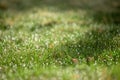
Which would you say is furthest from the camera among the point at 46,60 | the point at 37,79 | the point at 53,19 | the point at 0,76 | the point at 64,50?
the point at 53,19

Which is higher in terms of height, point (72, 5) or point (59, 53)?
point (72, 5)

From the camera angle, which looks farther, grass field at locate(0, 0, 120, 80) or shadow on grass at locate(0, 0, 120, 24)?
shadow on grass at locate(0, 0, 120, 24)

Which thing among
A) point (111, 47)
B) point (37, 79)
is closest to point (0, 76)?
point (37, 79)

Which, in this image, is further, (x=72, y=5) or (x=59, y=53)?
(x=72, y=5)

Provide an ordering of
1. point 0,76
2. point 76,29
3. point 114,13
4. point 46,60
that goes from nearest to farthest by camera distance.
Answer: point 0,76 → point 46,60 → point 76,29 → point 114,13

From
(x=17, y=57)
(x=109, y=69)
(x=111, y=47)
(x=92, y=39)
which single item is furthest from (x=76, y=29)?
(x=109, y=69)

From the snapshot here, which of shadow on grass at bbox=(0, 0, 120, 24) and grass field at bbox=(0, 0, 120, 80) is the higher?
shadow on grass at bbox=(0, 0, 120, 24)

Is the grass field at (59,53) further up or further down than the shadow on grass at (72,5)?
further down

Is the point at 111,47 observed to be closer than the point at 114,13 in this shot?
Yes

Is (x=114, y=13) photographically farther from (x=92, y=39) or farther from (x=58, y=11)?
(x=92, y=39)

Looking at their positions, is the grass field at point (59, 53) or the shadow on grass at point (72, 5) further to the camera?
the shadow on grass at point (72, 5)
